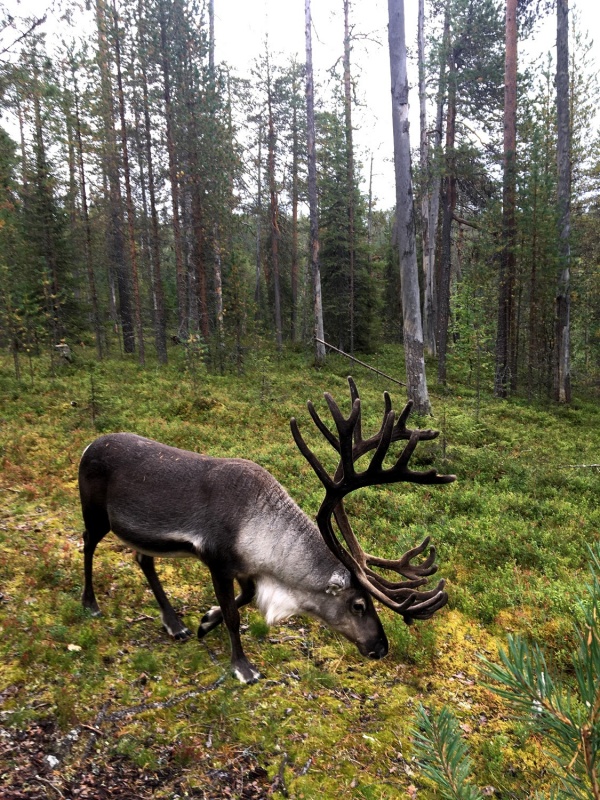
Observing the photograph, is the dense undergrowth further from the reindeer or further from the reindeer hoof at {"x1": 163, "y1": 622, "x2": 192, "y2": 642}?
the reindeer

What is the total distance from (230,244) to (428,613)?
22.7 metres

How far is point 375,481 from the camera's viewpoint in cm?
378

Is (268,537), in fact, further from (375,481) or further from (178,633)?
(178,633)

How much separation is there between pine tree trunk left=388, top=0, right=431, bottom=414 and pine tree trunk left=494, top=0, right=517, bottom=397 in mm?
8636

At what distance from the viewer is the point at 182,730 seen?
3619 millimetres

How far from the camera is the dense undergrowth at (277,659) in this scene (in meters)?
3.36

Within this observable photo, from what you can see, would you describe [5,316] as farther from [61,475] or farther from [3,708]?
[3,708]

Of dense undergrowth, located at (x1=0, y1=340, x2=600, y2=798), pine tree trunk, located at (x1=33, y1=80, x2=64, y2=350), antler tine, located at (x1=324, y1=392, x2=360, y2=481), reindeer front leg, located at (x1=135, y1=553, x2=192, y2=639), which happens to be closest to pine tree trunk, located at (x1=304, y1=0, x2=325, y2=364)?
pine tree trunk, located at (x1=33, y1=80, x2=64, y2=350)

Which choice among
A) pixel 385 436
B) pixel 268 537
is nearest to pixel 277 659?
pixel 268 537

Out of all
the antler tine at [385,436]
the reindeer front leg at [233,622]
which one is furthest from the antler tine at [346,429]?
the reindeer front leg at [233,622]

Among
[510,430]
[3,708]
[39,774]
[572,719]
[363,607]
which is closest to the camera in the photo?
[572,719]

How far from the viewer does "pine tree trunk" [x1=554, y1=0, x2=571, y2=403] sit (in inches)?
696

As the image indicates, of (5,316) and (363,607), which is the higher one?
(5,316)

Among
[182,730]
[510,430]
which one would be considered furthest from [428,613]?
[510,430]
